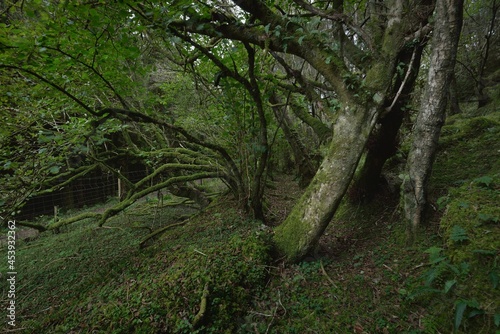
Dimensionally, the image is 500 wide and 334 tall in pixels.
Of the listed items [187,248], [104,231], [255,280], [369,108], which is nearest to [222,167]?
[187,248]

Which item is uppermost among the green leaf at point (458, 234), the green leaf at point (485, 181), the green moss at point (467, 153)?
the green moss at point (467, 153)

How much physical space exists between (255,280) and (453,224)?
223cm

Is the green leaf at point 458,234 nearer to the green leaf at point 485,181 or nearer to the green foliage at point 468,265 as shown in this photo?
the green foliage at point 468,265

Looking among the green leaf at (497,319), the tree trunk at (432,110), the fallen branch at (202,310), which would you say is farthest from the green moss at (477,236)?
the fallen branch at (202,310)

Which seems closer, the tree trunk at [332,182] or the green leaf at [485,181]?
the green leaf at [485,181]

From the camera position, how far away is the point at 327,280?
2.78 metres

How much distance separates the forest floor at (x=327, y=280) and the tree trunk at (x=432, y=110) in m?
0.28

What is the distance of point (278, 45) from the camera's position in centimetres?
291

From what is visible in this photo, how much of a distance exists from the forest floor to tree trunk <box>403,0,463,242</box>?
0.93ft

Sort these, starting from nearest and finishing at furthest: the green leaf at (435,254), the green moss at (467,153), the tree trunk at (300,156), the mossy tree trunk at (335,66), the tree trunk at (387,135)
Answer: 1. the green leaf at (435,254)
2. the mossy tree trunk at (335,66)
3. the tree trunk at (387,135)
4. the green moss at (467,153)
5. the tree trunk at (300,156)

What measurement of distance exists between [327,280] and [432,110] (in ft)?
7.67

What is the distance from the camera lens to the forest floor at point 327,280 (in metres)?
2.01

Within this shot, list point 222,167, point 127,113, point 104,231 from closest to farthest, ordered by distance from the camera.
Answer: point 127,113 → point 222,167 → point 104,231

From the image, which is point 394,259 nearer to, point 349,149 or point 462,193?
point 462,193
